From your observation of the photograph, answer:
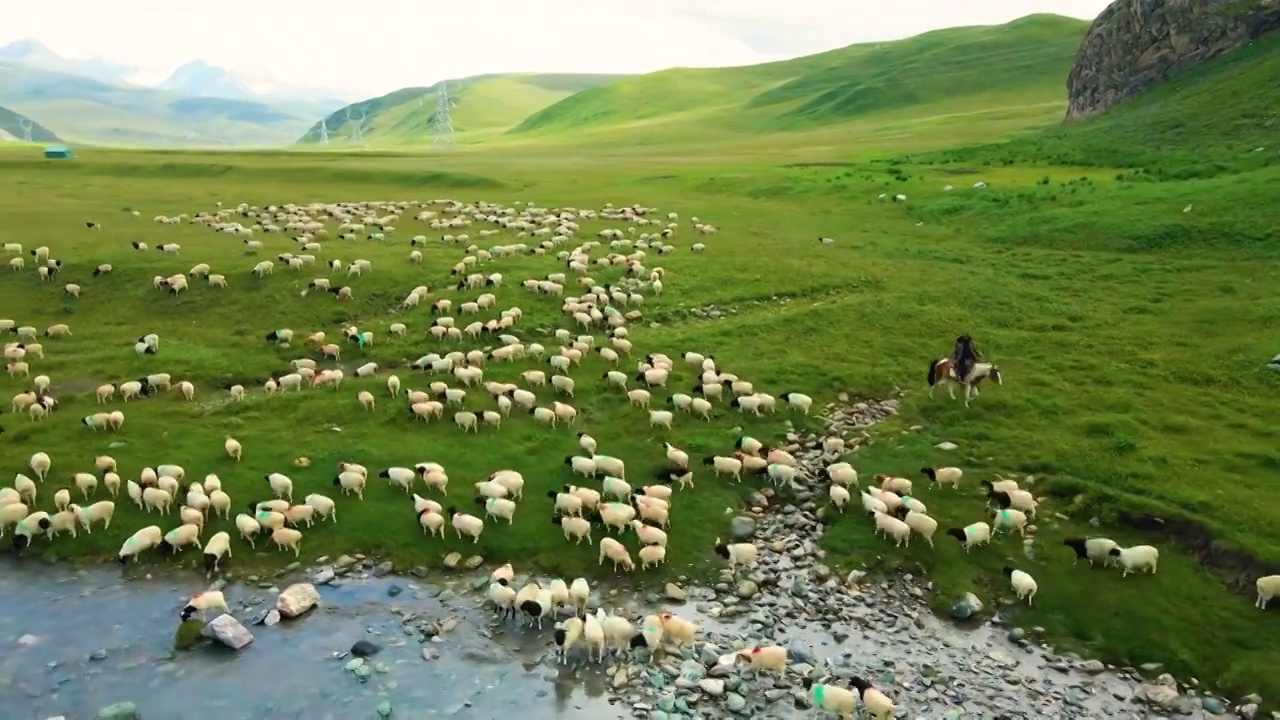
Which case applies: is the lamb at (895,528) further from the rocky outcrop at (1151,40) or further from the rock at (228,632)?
the rocky outcrop at (1151,40)

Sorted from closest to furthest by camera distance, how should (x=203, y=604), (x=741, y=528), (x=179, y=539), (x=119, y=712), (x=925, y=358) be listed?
(x=119, y=712)
(x=203, y=604)
(x=179, y=539)
(x=741, y=528)
(x=925, y=358)

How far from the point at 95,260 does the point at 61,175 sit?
37.3 metres

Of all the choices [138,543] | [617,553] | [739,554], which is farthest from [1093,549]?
[138,543]

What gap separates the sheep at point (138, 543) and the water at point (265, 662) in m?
0.62

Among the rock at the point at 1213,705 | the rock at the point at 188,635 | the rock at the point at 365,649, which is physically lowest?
the rock at the point at 1213,705

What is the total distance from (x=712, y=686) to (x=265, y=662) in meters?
6.58

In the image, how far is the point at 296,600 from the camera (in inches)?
542

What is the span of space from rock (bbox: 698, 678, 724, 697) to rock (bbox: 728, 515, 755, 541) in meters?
4.09

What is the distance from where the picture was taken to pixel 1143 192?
3866cm

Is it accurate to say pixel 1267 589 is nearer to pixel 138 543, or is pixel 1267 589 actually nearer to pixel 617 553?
pixel 617 553

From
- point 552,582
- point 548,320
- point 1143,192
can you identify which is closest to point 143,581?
point 552,582

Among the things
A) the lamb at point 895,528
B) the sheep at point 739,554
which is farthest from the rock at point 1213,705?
the sheep at point 739,554

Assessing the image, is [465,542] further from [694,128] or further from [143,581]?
[694,128]

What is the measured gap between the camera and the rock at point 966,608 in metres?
13.6
